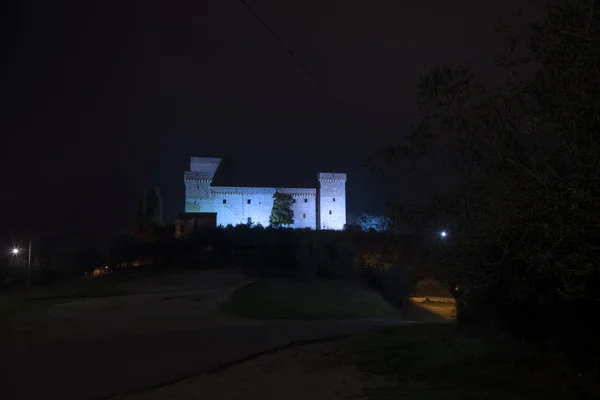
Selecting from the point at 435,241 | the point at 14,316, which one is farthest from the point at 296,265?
the point at 435,241

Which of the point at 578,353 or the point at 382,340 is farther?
the point at 382,340

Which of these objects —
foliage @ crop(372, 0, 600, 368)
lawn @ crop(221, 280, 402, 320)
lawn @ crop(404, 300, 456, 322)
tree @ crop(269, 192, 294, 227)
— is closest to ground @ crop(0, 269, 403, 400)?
lawn @ crop(221, 280, 402, 320)

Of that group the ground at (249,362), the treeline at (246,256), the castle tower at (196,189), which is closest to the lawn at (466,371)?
the ground at (249,362)

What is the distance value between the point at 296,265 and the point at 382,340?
1172 inches

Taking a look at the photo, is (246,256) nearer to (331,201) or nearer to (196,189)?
(196,189)

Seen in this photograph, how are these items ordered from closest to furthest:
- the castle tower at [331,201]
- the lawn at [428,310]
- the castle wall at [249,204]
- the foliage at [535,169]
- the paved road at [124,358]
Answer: the foliage at [535,169]
the paved road at [124,358]
the lawn at [428,310]
the castle wall at [249,204]
the castle tower at [331,201]

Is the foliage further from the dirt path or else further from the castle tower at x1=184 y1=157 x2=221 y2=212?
the castle tower at x1=184 y1=157 x2=221 y2=212

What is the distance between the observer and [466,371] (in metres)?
6.77

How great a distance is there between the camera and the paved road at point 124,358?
279 inches

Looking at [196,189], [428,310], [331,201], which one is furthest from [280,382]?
[331,201]

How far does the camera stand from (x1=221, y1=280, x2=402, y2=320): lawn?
58.7 feet

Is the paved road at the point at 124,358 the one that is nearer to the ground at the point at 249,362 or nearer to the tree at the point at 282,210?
the ground at the point at 249,362

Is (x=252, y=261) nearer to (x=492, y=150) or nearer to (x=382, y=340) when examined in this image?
(x=382, y=340)

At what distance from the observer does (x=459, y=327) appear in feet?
29.9
